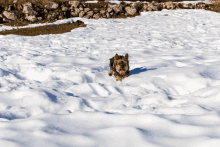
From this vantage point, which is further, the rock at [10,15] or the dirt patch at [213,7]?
the dirt patch at [213,7]

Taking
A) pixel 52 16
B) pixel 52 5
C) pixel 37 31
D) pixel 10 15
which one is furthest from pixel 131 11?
pixel 10 15

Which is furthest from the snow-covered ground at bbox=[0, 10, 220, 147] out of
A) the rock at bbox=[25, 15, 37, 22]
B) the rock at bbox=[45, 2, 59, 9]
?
the rock at bbox=[45, 2, 59, 9]

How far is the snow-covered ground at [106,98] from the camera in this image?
6.45ft

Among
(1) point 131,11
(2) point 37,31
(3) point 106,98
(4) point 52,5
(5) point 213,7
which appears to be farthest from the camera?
(5) point 213,7

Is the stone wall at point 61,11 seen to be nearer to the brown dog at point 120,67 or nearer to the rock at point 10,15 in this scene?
the rock at point 10,15

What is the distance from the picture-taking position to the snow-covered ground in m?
1.97

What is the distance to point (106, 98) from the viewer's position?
3.31 m

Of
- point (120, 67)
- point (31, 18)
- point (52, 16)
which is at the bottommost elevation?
point (120, 67)

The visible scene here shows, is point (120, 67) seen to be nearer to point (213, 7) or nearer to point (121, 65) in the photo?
point (121, 65)

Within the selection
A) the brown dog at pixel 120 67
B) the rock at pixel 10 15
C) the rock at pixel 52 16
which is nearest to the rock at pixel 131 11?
the rock at pixel 52 16

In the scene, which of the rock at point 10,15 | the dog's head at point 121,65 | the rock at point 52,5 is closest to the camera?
the dog's head at point 121,65

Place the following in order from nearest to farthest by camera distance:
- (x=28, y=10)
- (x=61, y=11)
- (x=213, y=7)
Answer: (x=28, y=10) → (x=61, y=11) → (x=213, y=7)

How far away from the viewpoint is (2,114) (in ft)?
8.79

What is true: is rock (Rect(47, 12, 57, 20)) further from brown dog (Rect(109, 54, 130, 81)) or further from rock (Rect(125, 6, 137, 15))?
brown dog (Rect(109, 54, 130, 81))
